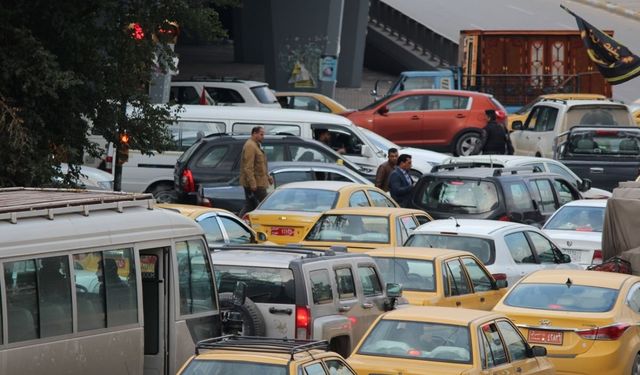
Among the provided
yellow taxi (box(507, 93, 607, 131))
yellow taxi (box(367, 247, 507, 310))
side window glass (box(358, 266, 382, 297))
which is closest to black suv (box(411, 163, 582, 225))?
yellow taxi (box(367, 247, 507, 310))

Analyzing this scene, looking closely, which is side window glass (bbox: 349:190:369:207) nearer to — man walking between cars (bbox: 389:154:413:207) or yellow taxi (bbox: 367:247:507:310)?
man walking between cars (bbox: 389:154:413:207)

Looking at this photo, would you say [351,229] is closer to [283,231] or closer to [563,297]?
[283,231]

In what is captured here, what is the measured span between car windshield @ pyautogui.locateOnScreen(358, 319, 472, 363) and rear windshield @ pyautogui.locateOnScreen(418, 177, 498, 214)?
31.5ft

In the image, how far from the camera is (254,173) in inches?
930

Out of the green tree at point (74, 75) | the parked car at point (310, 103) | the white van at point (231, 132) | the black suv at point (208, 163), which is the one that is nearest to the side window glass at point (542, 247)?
the green tree at point (74, 75)

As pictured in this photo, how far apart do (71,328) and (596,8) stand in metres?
63.3

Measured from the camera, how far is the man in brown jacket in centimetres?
2344

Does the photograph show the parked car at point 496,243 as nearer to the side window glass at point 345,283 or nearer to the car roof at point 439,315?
the side window glass at point 345,283

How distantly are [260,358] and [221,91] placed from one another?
26.0 meters

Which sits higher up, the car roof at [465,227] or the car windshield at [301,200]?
the car roof at [465,227]

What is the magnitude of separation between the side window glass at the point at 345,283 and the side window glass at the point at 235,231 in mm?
4374

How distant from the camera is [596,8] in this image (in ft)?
239

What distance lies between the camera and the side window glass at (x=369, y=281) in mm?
14820

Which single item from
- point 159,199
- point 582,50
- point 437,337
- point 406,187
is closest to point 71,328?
point 437,337
